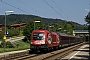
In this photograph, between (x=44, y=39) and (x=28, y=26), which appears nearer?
(x=44, y=39)

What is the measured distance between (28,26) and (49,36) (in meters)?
53.2

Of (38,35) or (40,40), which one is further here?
(38,35)

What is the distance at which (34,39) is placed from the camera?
110 feet

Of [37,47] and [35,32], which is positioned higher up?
[35,32]

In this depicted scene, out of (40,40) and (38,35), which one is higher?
(38,35)

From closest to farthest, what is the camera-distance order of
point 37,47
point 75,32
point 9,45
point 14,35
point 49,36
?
point 37,47, point 49,36, point 9,45, point 14,35, point 75,32

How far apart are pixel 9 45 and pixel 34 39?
2497 centimetres

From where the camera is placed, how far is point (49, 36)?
35594 millimetres

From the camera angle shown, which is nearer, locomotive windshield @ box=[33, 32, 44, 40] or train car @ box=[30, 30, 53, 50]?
train car @ box=[30, 30, 53, 50]

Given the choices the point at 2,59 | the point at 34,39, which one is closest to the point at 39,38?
the point at 34,39

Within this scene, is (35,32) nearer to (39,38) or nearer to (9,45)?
(39,38)

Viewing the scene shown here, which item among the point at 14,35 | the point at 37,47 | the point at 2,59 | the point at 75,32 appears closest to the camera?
the point at 2,59

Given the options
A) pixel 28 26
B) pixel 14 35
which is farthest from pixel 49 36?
pixel 14 35

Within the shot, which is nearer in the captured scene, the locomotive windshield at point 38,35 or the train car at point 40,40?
the train car at point 40,40
